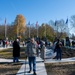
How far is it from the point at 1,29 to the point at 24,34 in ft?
33.0

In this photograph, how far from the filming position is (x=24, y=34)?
108312 millimetres

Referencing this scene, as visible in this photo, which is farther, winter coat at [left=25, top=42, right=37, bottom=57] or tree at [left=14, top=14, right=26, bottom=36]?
tree at [left=14, top=14, right=26, bottom=36]

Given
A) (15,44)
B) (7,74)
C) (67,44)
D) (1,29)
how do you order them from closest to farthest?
(7,74) → (15,44) → (67,44) → (1,29)

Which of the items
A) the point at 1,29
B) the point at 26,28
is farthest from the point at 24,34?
the point at 1,29

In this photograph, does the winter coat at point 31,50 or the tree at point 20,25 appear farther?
the tree at point 20,25

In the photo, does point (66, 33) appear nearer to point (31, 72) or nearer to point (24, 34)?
point (24, 34)

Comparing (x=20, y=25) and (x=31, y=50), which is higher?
(x=20, y=25)

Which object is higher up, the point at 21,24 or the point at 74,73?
the point at 21,24

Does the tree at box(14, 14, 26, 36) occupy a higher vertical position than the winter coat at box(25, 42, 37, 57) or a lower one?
higher

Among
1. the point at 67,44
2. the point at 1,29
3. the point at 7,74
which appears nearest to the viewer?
the point at 7,74

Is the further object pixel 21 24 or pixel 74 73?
pixel 21 24

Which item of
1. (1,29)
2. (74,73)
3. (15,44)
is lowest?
(74,73)

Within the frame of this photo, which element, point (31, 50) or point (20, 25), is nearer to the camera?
point (31, 50)

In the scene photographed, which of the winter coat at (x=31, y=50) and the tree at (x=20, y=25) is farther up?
the tree at (x=20, y=25)
